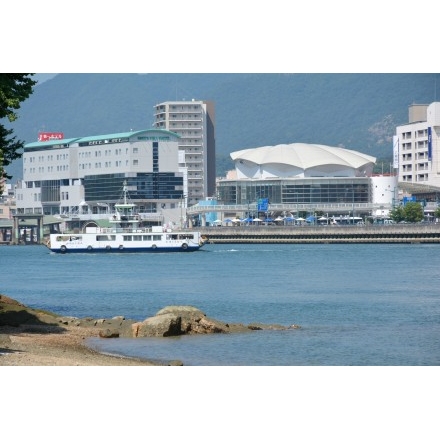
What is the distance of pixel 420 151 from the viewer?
384 feet

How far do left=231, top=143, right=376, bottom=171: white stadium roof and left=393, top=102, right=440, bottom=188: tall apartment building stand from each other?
3.53m

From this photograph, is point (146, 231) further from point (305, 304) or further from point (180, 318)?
point (180, 318)

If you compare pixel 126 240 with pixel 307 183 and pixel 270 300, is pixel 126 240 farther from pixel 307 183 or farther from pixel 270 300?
pixel 307 183

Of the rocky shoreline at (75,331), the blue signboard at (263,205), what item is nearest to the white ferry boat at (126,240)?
the blue signboard at (263,205)

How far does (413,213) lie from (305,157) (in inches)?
902

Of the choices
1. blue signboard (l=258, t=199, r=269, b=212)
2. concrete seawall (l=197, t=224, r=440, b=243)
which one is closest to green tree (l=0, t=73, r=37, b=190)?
concrete seawall (l=197, t=224, r=440, b=243)

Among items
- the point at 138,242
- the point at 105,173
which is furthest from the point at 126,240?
the point at 105,173

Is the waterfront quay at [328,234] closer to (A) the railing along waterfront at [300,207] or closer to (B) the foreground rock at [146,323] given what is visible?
(A) the railing along waterfront at [300,207]

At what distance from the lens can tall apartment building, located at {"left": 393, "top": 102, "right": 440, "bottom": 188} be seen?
113 m

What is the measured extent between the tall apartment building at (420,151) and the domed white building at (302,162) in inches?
138

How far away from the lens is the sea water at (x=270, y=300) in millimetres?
19750

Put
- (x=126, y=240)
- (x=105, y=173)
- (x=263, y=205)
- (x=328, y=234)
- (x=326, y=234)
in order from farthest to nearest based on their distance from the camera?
(x=105, y=173), (x=263, y=205), (x=326, y=234), (x=328, y=234), (x=126, y=240)

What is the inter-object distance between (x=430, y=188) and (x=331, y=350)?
309 feet

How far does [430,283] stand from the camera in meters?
39.2
